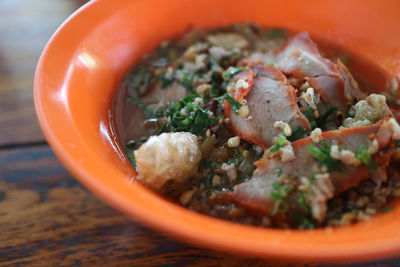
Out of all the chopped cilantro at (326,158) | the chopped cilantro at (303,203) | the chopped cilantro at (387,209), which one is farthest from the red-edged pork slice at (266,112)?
the chopped cilantro at (387,209)

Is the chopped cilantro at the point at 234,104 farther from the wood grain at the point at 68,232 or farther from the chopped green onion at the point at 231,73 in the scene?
the wood grain at the point at 68,232

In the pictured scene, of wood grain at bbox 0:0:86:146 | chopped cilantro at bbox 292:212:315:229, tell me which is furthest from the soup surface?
wood grain at bbox 0:0:86:146

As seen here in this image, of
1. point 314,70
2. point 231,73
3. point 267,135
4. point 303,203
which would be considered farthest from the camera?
point 231,73

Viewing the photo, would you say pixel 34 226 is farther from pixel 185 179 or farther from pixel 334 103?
pixel 334 103

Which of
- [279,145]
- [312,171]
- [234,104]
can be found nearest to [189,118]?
[234,104]

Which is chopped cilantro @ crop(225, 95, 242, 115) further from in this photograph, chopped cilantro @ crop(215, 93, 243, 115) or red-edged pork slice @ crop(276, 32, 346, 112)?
red-edged pork slice @ crop(276, 32, 346, 112)

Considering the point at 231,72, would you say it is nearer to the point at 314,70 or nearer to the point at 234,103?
the point at 234,103

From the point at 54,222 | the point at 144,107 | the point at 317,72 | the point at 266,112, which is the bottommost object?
the point at 54,222
